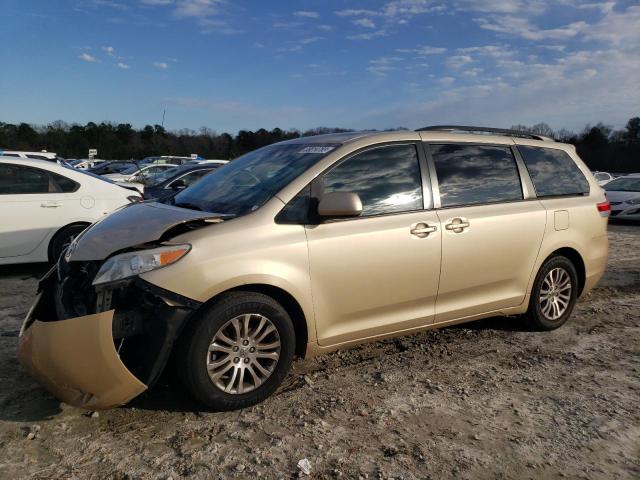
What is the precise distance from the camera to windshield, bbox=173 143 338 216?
3.80m

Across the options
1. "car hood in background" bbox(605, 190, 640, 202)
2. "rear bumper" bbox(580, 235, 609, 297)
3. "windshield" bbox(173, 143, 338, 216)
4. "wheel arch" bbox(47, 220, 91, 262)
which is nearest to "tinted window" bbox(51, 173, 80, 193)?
"wheel arch" bbox(47, 220, 91, 262)

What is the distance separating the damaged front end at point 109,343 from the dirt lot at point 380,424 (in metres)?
0.30

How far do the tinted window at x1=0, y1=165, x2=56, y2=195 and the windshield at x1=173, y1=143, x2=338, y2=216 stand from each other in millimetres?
3534

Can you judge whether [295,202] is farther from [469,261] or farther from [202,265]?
[469,261]

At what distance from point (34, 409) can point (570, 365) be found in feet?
12.9

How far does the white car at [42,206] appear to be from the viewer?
679cm

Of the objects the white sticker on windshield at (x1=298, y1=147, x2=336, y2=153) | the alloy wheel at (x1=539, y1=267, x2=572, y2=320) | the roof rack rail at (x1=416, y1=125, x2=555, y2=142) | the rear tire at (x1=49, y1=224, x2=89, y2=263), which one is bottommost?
the alloy wheel at (x1=539, y1=267, x2=572, y2=320)

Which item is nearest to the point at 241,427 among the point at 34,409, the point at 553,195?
the point at 34,409

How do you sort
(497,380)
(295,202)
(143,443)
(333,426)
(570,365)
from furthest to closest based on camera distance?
(570,365)
(497,380)
(295,202)
(333,426)
(143,443)

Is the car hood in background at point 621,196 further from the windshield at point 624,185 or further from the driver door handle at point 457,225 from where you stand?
the driver door handle at point 457,225

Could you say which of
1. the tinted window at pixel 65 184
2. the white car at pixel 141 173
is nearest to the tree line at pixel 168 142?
the white car at pixel 141 173

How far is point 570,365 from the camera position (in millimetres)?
4367

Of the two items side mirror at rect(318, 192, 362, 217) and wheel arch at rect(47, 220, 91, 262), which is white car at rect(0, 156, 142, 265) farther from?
side mirror at rect(318, 192, 362, 217)

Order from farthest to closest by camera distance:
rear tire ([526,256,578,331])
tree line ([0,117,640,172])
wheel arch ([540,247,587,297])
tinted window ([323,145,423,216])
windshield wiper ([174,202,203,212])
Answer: tree line ([0,117,640,172]), wheel arch ([540,247,587,297]), rear tire ([526,256,578,331]), windshield wiper ([174,202,203,212]), tinted window ([323,145,423,216])
